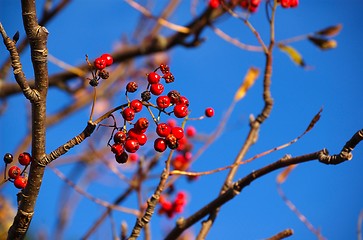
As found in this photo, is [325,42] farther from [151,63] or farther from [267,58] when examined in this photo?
[151,63]

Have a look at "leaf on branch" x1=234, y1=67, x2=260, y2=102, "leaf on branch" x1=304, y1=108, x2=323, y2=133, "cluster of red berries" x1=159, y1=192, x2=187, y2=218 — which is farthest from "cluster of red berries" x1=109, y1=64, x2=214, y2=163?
"cluster of red berries" x1=159, y1=192, x2=187, y2=218

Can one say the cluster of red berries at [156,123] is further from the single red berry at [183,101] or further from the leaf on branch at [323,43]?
the leaf on branch at [323,43]

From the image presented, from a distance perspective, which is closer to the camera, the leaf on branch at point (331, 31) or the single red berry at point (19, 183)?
the single red berry at point (19, 183)

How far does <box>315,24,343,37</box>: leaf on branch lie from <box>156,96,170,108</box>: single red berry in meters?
1.31

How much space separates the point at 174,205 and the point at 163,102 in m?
1.81

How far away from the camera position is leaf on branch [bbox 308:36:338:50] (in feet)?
7.25

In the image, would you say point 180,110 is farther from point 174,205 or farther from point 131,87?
point 174,205

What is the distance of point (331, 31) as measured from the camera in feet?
7.25

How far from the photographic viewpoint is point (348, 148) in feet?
3.62

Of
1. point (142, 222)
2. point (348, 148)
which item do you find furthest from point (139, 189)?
point (348, 148)

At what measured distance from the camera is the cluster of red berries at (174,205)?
2844 millimetres

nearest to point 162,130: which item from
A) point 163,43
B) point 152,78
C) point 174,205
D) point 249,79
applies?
point 152,78

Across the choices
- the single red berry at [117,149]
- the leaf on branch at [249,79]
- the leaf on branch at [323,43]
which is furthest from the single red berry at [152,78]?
the leaf on branch at [323,43]

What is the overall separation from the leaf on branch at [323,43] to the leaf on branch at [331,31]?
26 mm
